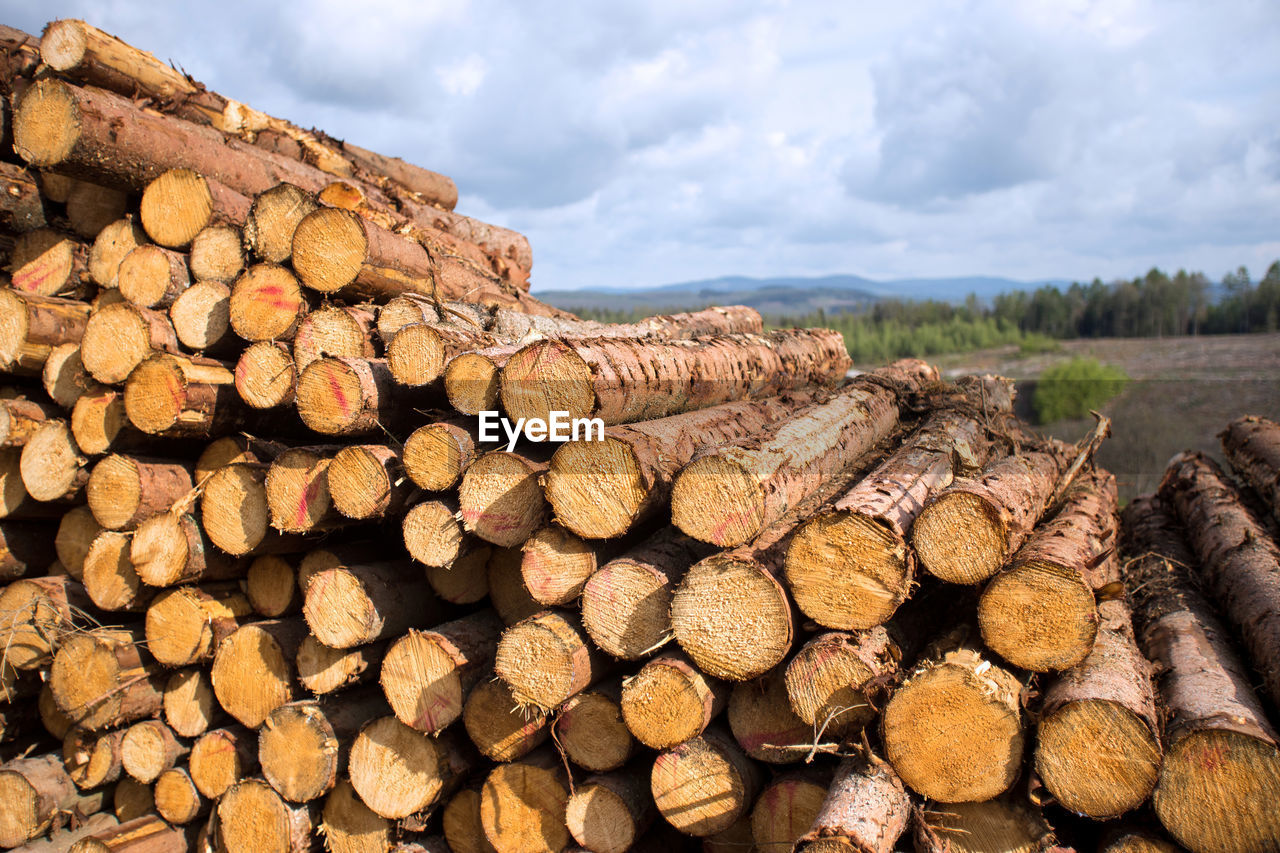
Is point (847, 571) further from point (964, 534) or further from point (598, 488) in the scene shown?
point (598, 488)

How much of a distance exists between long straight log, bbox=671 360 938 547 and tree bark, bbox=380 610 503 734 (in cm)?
120

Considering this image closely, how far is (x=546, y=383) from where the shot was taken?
3188 mm

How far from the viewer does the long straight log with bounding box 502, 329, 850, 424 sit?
3182 mm

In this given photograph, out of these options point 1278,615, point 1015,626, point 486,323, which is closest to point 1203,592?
point 1278,615

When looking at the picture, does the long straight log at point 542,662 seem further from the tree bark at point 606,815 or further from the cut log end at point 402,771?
the cut log end at point 402,771

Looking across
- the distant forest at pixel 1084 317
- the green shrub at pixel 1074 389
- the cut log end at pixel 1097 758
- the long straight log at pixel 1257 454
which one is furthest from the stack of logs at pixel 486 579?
the distant forest at pixel 1084 317

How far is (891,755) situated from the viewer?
2572mm

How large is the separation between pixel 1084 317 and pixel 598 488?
56.0 meters

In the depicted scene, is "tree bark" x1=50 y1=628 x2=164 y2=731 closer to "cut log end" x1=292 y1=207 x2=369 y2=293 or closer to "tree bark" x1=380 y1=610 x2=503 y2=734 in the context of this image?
"tree bark" x1=380 y1=610 x2=503 y2=734

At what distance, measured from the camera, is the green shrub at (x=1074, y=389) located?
28.8 m

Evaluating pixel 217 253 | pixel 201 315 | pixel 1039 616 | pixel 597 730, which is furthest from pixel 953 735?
pixel 217 253

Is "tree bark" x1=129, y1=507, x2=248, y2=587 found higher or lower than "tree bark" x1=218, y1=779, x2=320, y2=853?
higher

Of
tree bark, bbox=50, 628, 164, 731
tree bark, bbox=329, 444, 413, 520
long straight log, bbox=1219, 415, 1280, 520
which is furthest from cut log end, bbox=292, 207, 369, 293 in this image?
long straight log, bbox=1219, 415, 1280, 520

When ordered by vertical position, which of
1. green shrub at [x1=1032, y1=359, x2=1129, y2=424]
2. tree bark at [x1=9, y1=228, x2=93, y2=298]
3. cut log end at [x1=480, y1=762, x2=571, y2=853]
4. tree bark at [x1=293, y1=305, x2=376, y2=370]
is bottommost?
green shrub at [x1=1032, y1=359, x2=1129, y2=424]
